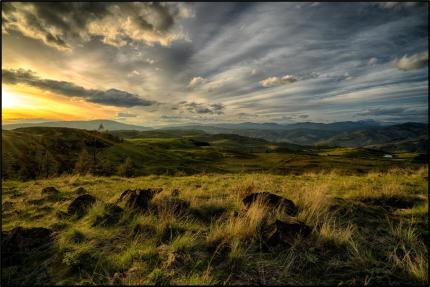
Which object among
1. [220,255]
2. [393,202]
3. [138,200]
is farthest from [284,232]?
[393,202]

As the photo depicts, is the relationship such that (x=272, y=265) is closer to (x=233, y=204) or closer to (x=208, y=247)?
(x=208, y=247)

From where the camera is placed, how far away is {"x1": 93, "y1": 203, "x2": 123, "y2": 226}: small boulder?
21.9ft

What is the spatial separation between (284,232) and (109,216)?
482 cm

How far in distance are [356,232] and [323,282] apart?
7.95 ft

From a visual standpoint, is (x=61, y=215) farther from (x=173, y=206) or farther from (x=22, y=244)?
(x=173, y=206)

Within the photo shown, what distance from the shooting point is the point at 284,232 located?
545 centimetres

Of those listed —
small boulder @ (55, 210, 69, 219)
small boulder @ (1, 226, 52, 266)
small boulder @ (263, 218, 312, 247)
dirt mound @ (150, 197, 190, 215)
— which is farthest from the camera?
small boulder @ (55, 210, 69, 219)

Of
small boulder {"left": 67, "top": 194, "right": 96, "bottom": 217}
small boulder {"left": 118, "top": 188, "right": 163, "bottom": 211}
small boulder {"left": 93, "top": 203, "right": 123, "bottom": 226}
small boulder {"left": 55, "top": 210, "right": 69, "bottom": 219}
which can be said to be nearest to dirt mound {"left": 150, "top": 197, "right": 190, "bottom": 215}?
small boulder {"left": 118, "top": 188, "right": 163, "bottom": 211}

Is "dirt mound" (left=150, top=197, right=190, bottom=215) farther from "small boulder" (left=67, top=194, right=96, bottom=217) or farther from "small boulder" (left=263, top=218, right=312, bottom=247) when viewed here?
"small boulder" (left=263, top=218, right=312, bottom=247)

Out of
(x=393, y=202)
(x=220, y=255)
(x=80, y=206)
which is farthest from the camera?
(x=393, y=202)

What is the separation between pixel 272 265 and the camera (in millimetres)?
4492

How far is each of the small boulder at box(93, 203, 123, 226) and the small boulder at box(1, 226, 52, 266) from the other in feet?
3.91

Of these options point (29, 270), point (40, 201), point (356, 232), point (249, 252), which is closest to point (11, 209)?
point (40, 201)

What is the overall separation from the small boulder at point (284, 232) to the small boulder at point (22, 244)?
4.85 m
